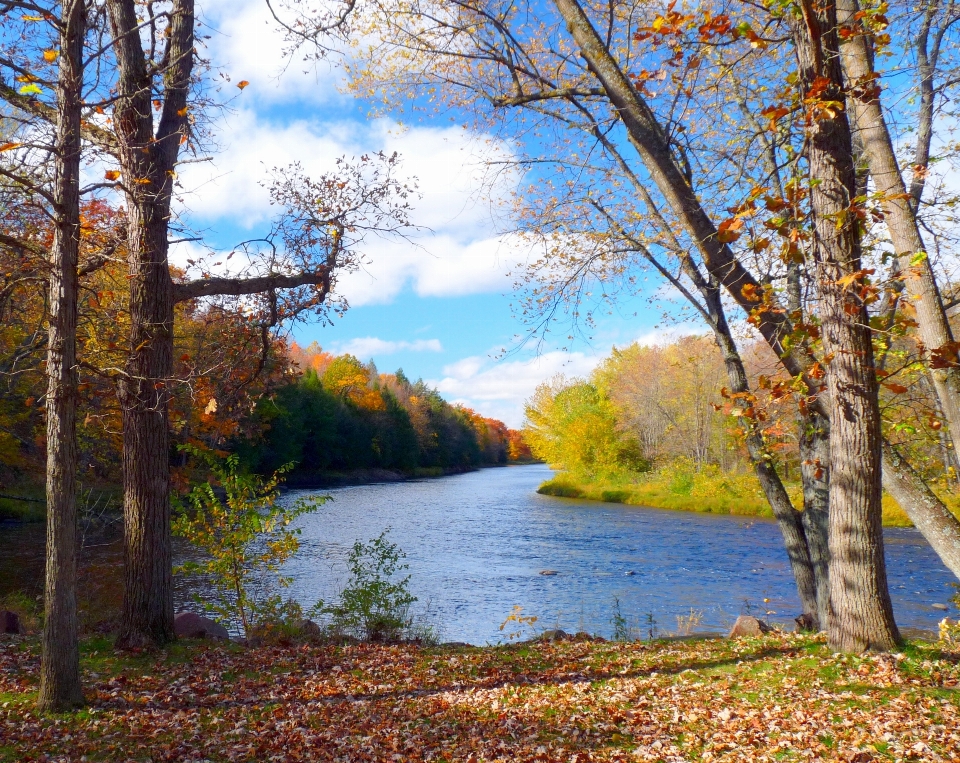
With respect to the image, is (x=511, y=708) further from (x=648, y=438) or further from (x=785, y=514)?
(x=648, y=438)

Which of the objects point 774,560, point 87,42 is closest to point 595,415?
point 774,560

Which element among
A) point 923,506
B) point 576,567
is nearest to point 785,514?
point 923,506

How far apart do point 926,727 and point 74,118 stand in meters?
7.54

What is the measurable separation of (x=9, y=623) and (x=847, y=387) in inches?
386

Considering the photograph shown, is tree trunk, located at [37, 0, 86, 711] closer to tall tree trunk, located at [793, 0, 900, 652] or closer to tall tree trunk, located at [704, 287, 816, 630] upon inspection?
tall tree trunk, located at [793, 0, 900, 652]

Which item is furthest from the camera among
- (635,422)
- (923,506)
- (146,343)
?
(635,422)

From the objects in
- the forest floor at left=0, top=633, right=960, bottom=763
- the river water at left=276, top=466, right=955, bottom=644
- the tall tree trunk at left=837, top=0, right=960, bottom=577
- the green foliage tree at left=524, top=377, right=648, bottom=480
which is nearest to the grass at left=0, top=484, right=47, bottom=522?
the river water at left=276, top=466, right=955, bottom=644

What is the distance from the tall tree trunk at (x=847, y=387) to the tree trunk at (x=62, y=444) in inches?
229

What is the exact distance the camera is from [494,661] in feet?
22.4

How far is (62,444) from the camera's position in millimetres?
5266

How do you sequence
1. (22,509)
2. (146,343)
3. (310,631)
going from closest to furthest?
(146,343)
(310,631)
(22,509)

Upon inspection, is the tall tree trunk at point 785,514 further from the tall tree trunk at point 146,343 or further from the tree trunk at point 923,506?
the tall tree trunk at point 146,343

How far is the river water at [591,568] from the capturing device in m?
12.7

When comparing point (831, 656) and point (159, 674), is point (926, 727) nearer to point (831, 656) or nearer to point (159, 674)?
point (831, 656)
